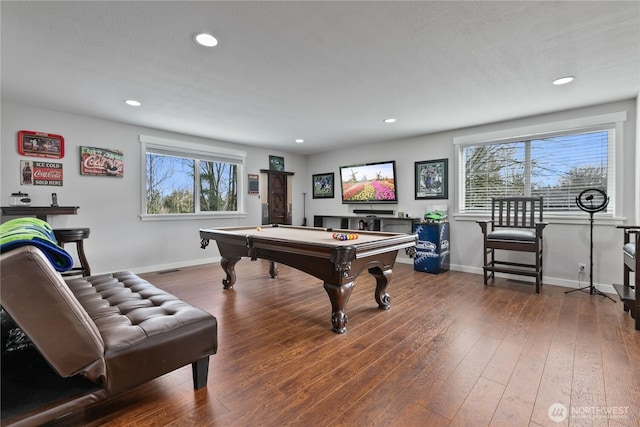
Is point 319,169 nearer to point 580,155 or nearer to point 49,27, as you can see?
point 580,155

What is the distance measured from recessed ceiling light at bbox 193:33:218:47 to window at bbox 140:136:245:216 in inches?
119

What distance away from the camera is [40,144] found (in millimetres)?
3770

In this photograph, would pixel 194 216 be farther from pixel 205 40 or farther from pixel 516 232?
pixel 516 232

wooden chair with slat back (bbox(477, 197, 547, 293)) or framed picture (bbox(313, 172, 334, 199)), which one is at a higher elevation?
framed picture (bbox(313, 172, 334, 199))

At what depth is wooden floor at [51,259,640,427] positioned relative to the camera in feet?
4.76

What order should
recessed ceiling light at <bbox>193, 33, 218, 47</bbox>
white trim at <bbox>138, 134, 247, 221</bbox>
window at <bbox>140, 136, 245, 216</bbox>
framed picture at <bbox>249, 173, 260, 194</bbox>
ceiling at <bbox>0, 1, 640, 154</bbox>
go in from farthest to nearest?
framed picture at <bbox>249, 173, 260, 194</bbox> < window at <bbox>140, 136, 245, 216</bbox> < white trim at <bbox>138, 134, 247, 221</bbox> < recessed ceiling light at <bbox>193, 33, 218, 47</bbox> < ceiling at <bbox>0, 1, 640, 154</bbox>

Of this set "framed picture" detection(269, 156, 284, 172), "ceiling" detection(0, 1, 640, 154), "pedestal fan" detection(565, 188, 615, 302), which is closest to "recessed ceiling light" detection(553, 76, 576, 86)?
"ceiling" detection(0, 1, 640, 154)

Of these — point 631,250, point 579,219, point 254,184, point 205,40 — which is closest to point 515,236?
point 579,219

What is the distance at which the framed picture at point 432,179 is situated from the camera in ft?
16.1

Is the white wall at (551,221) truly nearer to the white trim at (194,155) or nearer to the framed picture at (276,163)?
the framed picture at (276,163)

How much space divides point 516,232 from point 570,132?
5.11 ft

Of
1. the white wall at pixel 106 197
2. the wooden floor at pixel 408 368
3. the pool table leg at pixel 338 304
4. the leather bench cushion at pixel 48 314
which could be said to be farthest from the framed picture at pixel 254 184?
the leather bench cushion at pixel 48 314

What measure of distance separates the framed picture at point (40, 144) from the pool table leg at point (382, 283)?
14.4ft

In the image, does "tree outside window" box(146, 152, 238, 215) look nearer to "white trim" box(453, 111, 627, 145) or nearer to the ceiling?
the ceiling
